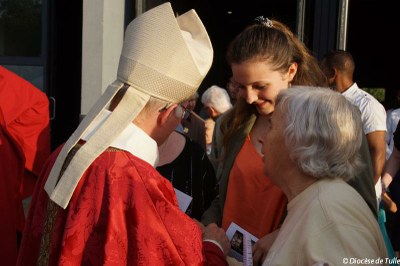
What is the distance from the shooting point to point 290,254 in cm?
157

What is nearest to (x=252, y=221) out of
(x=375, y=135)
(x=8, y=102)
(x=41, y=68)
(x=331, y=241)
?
(x=331, y=241)

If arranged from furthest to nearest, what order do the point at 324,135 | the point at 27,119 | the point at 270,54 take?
the point at 27,119 → the point at 270,54 → the point at 324,135

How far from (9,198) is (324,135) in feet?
7.12

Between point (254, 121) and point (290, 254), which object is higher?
point (254, 121)

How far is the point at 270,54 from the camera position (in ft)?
7.39

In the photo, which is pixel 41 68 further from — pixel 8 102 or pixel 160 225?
pixel 160 225

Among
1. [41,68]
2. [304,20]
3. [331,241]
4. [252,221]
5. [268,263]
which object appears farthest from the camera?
[41,68]

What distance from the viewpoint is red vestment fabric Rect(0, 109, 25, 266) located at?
318 centimetres

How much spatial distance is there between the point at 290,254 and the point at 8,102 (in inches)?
88.2

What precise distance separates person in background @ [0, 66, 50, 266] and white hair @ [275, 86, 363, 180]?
205cm

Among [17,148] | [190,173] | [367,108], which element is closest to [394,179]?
[367,108]

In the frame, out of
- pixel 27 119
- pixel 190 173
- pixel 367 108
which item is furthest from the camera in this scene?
pixel 367 108

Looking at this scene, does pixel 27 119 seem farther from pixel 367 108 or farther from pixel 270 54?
pixel 367 108

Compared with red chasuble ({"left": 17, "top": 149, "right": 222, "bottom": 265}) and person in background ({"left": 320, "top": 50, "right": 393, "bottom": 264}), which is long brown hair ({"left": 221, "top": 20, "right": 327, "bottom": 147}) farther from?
person in background ({"left": 320, "top": 50, "right": 393, "bottom": 264})
